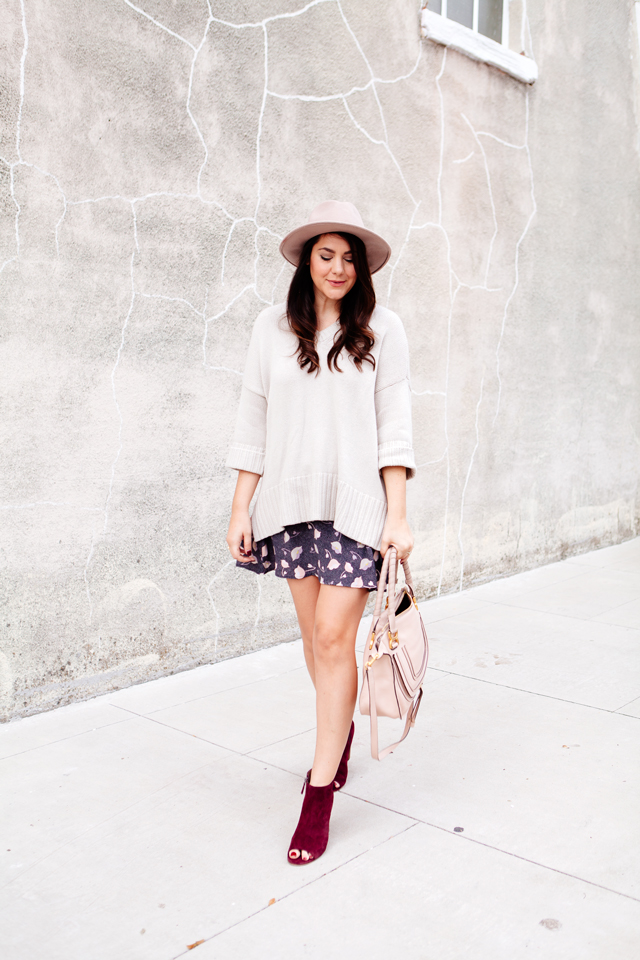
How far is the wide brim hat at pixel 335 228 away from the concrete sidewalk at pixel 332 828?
4.58 ft

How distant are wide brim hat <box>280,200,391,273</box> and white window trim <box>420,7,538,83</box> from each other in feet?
8.21

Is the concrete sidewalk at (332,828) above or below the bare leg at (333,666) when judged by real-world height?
below

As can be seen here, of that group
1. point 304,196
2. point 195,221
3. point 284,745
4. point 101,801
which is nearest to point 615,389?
point 304,196

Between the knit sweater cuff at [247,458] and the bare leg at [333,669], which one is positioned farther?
the knit sweater cuff at [247,458]

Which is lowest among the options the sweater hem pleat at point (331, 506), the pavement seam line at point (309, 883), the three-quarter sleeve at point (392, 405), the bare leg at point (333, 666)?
the pavement seam line at point (309, 883)

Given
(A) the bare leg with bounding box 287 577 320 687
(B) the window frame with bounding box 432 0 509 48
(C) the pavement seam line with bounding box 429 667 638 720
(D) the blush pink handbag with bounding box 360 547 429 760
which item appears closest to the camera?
(D) the blush pink handbag with bounding box 360 547 429 760

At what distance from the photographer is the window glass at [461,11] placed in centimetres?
428

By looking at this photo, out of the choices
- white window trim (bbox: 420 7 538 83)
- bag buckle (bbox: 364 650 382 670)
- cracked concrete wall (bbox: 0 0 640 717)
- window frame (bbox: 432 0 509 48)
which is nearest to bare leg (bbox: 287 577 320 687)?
bag buckle (bbox: 364 650 382 670)

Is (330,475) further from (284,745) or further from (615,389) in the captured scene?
(615,389)

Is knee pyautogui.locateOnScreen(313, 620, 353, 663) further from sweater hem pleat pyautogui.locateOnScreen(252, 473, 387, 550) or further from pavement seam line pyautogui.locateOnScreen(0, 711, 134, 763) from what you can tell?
pavement seam line pyautogui.locateOnScreen(0, 711, 134, 763)

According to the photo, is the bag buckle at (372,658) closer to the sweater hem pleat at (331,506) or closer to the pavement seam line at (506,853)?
the sweater hem pleat at (331,506)

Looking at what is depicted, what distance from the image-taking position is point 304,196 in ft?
11.2

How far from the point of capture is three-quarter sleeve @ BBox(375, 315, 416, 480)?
192 cm

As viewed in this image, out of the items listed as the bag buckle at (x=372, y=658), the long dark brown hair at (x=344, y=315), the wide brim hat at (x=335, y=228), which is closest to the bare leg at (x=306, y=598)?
the bag buckle at (x=372, y=658)
